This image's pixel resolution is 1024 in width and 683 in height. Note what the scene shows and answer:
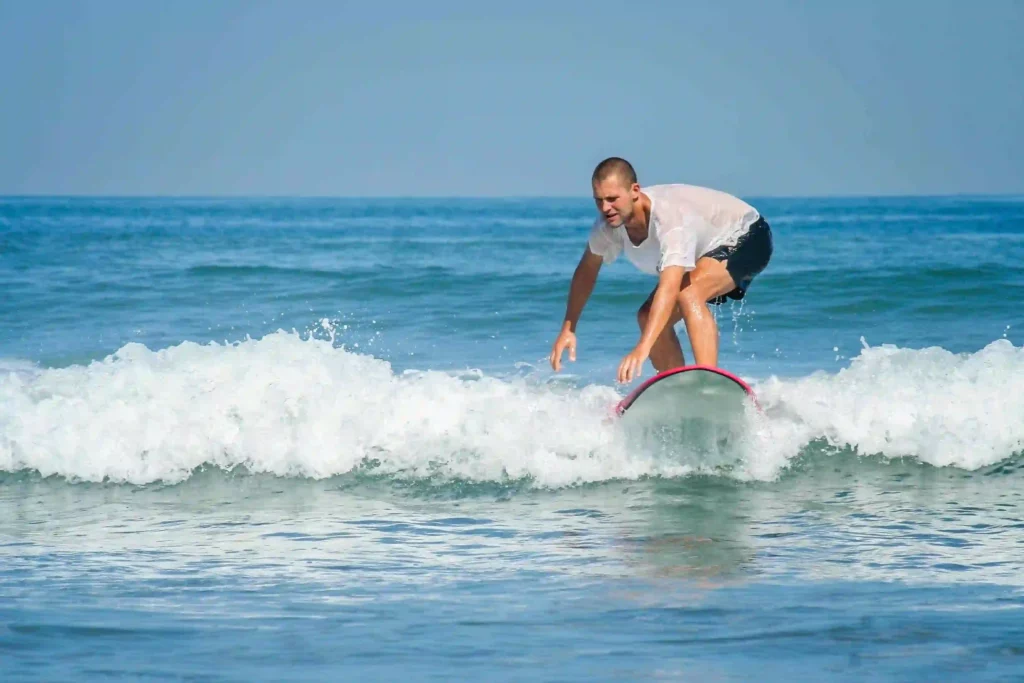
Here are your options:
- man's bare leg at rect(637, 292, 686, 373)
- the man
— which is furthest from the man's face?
man's bare leg at rect(637, 292, 686, 373)

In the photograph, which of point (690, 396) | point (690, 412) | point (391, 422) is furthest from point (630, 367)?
point (391, 422)

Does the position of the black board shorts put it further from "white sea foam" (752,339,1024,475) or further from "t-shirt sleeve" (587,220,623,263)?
"white sea foam" (752,339,1024,475)

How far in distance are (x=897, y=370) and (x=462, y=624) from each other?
17.8ft

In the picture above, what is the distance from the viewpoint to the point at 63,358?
12.3 metres

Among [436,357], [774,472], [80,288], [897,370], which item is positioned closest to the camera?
[774,472]

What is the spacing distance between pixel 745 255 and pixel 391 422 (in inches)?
94.7

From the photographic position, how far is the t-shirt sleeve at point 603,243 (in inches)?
266

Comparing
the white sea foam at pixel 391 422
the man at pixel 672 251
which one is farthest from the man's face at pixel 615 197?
the white sea foam at pixel 391 422

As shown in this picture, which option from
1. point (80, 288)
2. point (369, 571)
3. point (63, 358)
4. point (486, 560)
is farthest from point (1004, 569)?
point (80, 288)

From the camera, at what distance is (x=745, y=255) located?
708cm

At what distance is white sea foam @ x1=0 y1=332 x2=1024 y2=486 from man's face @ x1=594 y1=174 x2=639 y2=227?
4.66ft

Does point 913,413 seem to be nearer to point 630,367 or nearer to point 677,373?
point 677,373

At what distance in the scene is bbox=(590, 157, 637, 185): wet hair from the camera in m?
6.38

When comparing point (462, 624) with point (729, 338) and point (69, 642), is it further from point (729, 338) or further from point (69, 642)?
point (729, 338)
